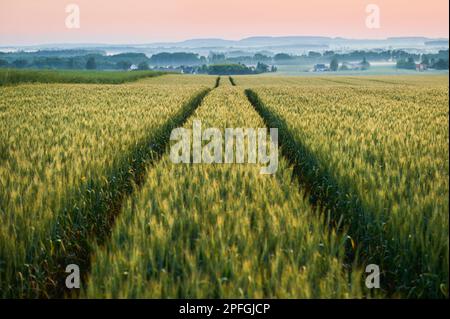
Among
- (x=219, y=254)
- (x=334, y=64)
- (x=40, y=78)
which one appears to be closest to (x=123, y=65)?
(x=334, y=64)

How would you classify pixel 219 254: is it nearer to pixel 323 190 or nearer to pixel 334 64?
pixel 323 190

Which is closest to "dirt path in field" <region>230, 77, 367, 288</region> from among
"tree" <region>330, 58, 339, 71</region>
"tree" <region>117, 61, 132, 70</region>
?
"tree" <region>117, 61, 132, 70</region>

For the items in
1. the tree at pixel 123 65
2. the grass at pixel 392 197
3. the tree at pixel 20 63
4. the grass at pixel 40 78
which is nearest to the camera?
the grass at pixel 392 197

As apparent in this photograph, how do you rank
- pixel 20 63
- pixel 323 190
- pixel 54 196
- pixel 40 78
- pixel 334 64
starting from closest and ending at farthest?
pixel 54 196, pixel 323 190, pixel 40 78, pixel 20 63, pixel 334 64

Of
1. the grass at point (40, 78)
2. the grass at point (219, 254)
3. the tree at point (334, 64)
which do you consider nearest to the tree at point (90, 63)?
the tree at point (334, 64)

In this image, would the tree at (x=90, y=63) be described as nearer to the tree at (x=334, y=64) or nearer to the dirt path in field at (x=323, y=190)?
the tree at (x=334, y=64)

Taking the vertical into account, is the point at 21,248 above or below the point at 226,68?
below

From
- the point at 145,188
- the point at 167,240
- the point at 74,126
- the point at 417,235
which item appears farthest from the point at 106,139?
the point at 417,235

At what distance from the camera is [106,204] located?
16.8ft

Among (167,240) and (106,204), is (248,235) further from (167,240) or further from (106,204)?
(106,204)

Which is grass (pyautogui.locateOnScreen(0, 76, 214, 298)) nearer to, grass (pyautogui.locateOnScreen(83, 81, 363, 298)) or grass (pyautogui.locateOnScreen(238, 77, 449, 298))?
grass (pyautogui.locateOnScreen(83, 81, 363, 298))

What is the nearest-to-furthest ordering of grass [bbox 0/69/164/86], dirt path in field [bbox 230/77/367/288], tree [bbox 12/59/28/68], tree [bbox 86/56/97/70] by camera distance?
dirt path in field [bbox 230/77/367/288]
grass [bbox 0/69/164/86]
tree [bbox 12/59/28/68]
tree [bbox 86/56/97/70]
